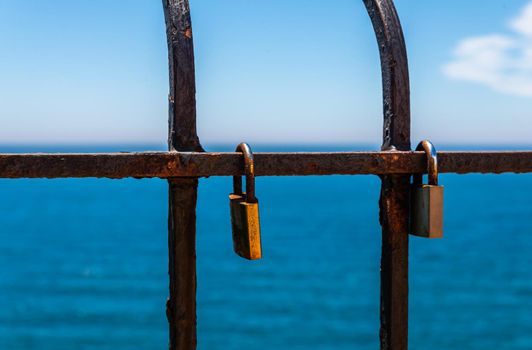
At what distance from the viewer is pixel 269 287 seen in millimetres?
22281

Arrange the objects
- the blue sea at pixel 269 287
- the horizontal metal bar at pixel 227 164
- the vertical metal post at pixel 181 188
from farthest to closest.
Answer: the blue sea at pixel 269 287, the vertical metal post at pixel 181 188, the horizontal metal bar at pixel 227 164

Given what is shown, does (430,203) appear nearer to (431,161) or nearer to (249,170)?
(431,161)

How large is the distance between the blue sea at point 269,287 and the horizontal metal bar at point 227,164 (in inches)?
588

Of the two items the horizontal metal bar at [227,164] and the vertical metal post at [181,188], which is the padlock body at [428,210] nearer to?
the horizontal metal bar at [227,164]

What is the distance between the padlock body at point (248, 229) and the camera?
199cm

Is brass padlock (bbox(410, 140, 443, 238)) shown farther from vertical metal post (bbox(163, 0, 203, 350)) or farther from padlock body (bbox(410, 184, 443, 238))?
vertical metal post (bbox(163, 0, 203, 350))

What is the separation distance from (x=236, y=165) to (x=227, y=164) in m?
0.03

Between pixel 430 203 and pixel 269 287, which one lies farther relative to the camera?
pixel 269 287

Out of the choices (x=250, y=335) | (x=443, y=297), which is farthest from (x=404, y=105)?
(x=443, y=297)

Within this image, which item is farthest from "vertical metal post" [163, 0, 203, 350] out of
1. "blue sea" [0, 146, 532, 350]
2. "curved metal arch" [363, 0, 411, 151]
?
"blue sea" [0, 146, 532, 350]

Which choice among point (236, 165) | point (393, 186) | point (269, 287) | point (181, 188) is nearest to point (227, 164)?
point (236, 165)

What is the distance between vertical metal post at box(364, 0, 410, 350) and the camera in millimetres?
2223

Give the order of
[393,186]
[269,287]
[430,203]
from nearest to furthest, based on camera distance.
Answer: [430,203] → [393,186] → [269,287]

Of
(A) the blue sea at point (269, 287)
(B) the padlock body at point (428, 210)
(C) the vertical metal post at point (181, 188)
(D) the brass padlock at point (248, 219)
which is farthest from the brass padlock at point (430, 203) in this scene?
(A) the blue sea at point (269, 287)
